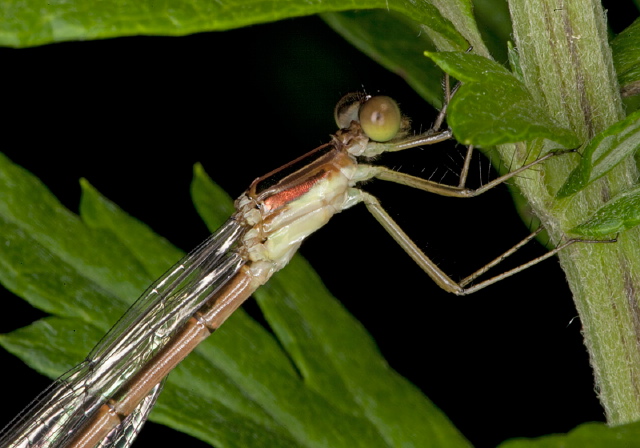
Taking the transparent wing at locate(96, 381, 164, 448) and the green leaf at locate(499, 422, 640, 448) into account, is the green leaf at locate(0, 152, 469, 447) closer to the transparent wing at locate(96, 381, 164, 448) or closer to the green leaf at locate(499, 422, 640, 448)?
the transparent wing at locate(96, 381, 164, 448)

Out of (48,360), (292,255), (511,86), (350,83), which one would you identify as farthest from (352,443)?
(350,83)

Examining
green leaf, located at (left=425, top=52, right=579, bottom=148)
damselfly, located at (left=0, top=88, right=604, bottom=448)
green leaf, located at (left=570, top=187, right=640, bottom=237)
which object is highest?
damselfly, located at (left=0, top=88, right=604, bottom=448)

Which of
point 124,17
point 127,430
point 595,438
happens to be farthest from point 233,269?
point 595,438

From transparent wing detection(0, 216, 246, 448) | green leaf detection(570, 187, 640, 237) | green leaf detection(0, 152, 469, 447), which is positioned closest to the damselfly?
transparent wing detection(0, 216, 246, 448)

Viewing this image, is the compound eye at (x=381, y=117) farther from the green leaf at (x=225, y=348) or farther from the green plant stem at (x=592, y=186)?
the green plant stem at (x=592, y=186)

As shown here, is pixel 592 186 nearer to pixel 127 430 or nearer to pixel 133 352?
pixel 133 352

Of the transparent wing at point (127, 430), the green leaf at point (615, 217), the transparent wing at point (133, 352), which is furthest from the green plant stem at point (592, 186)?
the transparent wing at point (127, 430)
